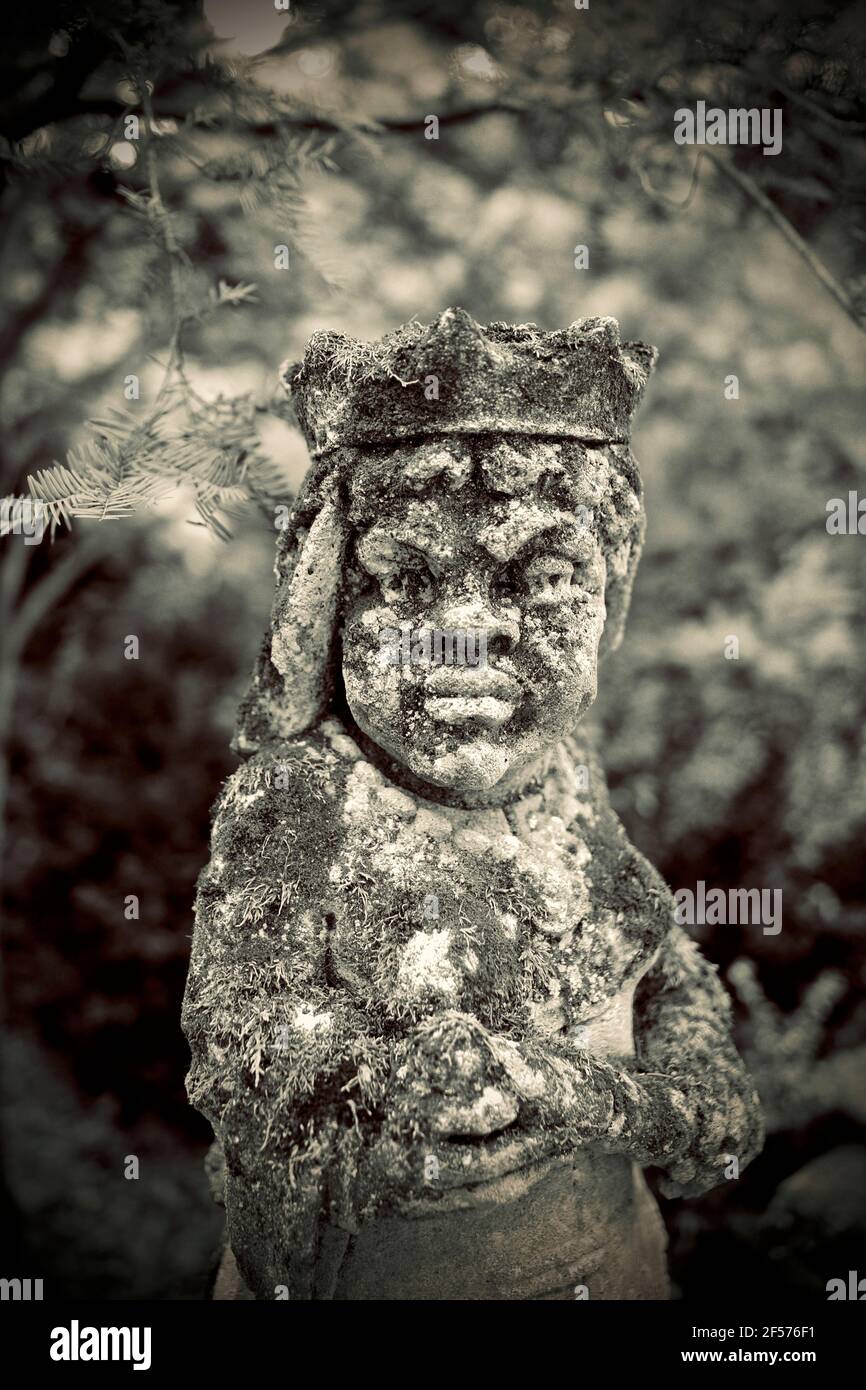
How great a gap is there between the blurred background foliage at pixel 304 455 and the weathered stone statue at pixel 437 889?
80 centimetres

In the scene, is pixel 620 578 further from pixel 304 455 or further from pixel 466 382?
pixel 304 455

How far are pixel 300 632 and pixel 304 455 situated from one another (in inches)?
64.7

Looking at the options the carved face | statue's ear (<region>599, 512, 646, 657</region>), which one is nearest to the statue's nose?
the carved face

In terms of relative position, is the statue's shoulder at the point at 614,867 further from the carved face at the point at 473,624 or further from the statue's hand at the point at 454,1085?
the statue's hand at the point at 454,1085

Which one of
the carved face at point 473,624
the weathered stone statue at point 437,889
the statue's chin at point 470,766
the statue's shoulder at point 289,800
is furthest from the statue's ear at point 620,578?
the statue's shoulder at point 289,800

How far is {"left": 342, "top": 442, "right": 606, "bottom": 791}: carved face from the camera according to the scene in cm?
149

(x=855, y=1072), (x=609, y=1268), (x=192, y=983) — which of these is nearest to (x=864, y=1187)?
(x=855, y=1072)

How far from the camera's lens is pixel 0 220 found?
282 cm

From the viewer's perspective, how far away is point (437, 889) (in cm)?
157

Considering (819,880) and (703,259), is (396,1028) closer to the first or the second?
(819,880)

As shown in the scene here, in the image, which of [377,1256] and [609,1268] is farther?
[609,1268]

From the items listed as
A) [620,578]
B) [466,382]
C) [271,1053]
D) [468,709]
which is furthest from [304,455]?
[271,1053]

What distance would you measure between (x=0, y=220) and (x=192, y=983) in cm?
218

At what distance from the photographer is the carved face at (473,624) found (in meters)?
1.49
